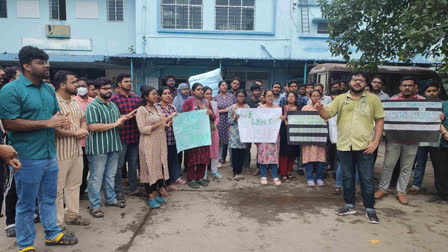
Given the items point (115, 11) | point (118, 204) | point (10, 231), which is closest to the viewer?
point (10, 231)

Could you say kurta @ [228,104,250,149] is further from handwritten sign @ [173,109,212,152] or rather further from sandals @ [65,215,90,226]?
sandals @ [65,215,90,226]

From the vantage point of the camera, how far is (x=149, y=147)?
4004 millimetres

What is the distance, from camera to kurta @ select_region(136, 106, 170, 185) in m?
3.96

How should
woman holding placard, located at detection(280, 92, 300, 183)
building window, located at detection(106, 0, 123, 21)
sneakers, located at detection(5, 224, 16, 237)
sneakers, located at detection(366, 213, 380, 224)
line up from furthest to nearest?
building window, located at detection(106, 0, 123, 21), woman holding placard, located at detection(280, 92, 300, 183), sneakers, located at detection(366, 213, 380, 224), sneakers, located at detection(5, 224, 16, 237)

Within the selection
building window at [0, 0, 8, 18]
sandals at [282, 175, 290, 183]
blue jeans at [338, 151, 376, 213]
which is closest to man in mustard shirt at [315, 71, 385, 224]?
blue jeans at [338, 151, 376, 213]

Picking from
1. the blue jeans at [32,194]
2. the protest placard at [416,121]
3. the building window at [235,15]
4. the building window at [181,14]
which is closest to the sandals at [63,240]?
the blue jeans at [32,194]

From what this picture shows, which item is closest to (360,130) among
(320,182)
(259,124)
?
(320,182)

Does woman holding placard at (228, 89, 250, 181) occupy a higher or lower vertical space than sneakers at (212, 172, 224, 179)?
higher

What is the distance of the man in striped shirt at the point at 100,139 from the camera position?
3.66 meters

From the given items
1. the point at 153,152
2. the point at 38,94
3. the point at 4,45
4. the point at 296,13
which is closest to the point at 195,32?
the point at 296,13

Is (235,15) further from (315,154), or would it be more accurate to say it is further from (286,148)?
(315,154)

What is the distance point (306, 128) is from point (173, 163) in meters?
2.35

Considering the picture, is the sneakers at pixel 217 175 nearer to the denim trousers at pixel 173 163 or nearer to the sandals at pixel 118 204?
the denim trousers at pixel 173 163

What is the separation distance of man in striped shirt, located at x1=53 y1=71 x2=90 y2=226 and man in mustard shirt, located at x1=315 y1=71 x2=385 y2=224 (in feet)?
9.53
